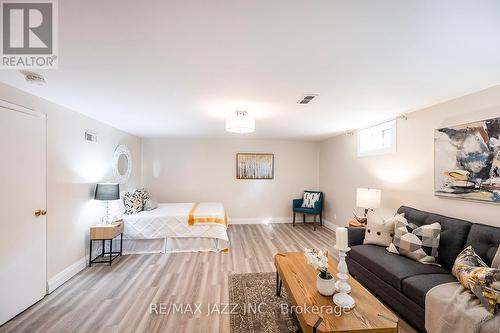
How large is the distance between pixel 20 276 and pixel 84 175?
1.45 meters

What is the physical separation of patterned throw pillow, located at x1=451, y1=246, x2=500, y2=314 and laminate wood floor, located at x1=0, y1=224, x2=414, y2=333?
6.76 ft

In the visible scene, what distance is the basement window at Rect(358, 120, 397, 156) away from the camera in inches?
136

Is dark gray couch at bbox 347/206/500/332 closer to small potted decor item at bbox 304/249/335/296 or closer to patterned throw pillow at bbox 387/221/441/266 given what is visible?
patterned throw pillow at bbox 387/221/441/266

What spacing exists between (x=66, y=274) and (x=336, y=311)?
11.2 ft

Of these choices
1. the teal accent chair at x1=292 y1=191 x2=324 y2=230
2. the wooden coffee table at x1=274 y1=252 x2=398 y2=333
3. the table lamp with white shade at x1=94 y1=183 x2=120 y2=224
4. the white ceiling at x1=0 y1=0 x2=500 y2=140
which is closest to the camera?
the white ceiling at x1=0 y1=0 x2=500 y2=140

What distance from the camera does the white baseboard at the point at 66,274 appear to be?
2.60 m

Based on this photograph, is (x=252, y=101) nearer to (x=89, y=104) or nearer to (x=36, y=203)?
(x=89, y=104)

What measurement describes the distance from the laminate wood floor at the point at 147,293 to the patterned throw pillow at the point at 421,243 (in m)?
1.71

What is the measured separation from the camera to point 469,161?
234cm

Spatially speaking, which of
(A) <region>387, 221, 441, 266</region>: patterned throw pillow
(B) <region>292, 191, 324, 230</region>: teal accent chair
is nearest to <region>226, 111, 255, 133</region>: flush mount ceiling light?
(A) <region>387, 221, 441, 266</region>: patterned throw pillow

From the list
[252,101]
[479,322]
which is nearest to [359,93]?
[252,101]

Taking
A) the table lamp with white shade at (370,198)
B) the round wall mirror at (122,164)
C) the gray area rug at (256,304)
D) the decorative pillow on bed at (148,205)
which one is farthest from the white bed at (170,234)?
the table lamp with white shade at (370,198)

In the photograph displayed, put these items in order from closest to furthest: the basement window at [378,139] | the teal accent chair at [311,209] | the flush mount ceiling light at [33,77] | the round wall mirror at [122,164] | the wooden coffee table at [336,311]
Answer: the wooden coffee table at [336,311], the flush mount ceiling light at [33,77], the basement window at [378,139], the round wall mirror at [122,164], the teal accent chair at [311,209]

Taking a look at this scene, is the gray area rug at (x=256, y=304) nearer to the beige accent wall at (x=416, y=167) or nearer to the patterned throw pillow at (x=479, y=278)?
the patterned throw pillow at (x=479, y=278)
